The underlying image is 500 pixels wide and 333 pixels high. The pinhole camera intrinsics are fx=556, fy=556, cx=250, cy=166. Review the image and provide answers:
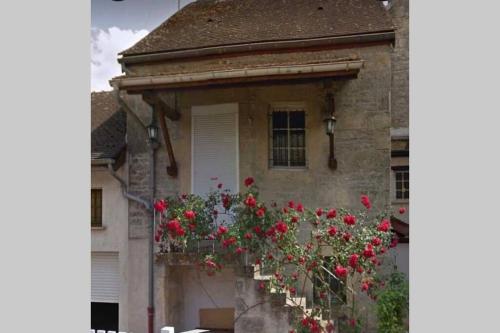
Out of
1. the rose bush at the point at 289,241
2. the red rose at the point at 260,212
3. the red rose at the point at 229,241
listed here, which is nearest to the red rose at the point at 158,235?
the rose bush at the point at 289,241

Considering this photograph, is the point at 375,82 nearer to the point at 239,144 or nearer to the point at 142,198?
the point at 239,144

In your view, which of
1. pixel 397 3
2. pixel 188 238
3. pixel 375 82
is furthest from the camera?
pixel 397 3

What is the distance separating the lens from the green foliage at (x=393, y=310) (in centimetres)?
734

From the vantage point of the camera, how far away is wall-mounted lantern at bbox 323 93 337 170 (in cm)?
865

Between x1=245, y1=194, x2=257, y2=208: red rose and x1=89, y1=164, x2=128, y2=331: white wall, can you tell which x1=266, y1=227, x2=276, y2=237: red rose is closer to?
x1=245, y1=194, x2=257, y2=208: red rose

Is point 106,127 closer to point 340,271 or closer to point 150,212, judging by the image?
point 150,212

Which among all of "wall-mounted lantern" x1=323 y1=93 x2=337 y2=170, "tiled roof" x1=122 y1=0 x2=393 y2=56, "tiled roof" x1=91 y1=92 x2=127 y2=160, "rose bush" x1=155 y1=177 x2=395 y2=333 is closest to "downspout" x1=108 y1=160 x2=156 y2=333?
"tiled roof" x1=91 y1=92 x2=127 y2=160

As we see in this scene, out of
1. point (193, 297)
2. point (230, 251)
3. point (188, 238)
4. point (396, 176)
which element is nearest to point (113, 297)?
point (193, 297)

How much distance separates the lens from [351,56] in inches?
347

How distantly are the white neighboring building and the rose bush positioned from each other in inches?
73.6

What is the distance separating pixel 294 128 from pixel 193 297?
11.0 ft

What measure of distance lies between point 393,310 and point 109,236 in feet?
17.3

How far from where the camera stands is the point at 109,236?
10.1m

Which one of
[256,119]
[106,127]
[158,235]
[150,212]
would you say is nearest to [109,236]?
[150,212]
